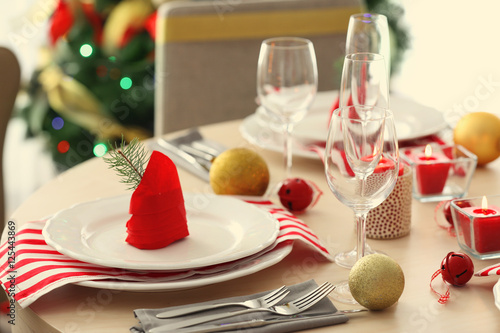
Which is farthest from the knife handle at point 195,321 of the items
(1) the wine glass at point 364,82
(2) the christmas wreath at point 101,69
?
(2) the christmas wreath at point 101,69

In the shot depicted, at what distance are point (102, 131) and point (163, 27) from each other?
0.91 metres

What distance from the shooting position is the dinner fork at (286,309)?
74 centimetres

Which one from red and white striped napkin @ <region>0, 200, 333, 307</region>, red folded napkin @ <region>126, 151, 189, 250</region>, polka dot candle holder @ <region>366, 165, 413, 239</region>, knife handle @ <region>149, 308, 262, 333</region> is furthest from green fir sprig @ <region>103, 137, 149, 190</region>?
polka dot candle holder @ <region>366, 165, 413, 239</region>

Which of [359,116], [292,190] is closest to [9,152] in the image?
[292,190]

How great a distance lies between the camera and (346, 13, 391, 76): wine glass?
113cm

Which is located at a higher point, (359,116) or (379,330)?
(359,116)

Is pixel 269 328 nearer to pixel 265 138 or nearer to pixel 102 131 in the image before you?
pixel 265 138

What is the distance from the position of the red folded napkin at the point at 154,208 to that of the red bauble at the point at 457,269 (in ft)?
1.14

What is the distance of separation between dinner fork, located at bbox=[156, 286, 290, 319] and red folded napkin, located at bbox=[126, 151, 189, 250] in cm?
15

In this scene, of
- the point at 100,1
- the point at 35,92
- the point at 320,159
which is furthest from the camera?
the point at 35,92

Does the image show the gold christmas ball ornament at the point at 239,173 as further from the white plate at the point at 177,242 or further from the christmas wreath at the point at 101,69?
the christmas wreath at the point at 101,69

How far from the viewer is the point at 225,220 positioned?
39.7 inches

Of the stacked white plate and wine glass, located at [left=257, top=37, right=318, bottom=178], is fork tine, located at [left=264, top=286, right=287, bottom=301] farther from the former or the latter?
wine glass, located at [left=257, top=37, right=318, bottom=178]

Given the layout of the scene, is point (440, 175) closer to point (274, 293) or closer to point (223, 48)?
point (274, 293)
